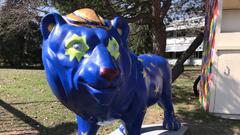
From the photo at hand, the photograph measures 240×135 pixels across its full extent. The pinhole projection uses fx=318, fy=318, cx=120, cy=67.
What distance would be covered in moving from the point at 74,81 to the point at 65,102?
0.27 metres

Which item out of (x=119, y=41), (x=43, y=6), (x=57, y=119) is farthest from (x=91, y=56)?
(x=43, y=6)

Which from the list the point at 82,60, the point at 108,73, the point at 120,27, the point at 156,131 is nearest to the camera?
the point at 108,73

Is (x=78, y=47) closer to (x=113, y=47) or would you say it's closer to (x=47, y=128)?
(x=113, y=47)

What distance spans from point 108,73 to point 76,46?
14.8 inches

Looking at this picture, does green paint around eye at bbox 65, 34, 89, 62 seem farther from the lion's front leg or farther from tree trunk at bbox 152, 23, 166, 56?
tree trunk at bbox 152, 23, 166, 56

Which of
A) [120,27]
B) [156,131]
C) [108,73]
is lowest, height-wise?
[156,131]

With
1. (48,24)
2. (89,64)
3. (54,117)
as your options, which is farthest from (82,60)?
(54,117)

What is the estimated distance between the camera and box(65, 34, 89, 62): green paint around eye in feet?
7.93

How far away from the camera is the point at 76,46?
7.99ft

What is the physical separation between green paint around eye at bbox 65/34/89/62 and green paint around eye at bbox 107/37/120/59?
0.18 metres

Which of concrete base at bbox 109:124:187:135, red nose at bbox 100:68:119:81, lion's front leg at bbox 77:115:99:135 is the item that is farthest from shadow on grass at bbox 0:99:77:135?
red nose at bbox 100:68:119:81

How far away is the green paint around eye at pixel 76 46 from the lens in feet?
7.93

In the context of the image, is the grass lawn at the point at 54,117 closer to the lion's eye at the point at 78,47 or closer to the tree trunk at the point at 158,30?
the tree trunk at the point at 158,30

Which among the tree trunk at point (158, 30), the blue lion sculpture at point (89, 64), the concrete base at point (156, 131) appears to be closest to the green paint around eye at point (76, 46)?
the blue lion sculpture at point (89, 64)
